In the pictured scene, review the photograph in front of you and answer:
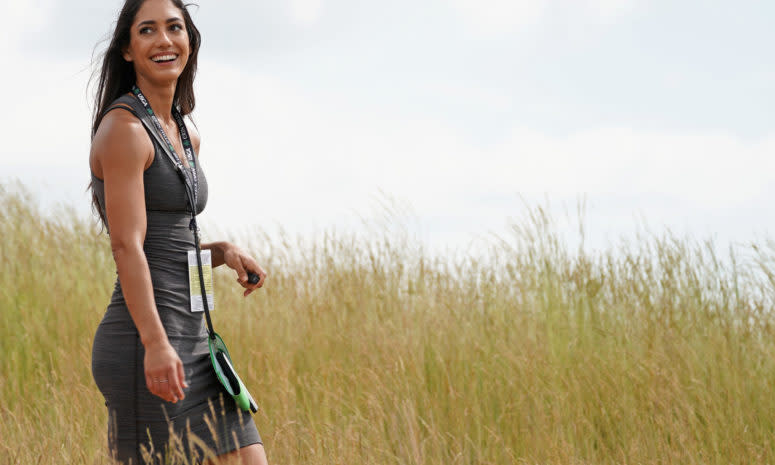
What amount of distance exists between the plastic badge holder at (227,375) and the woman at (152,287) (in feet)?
0.10

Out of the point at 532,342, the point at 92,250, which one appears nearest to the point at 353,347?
the point at 532,342

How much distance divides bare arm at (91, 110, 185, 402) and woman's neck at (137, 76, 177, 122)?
273mm

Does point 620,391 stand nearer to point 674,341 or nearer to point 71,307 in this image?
point 674,341

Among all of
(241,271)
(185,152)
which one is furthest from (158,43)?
(241,271)

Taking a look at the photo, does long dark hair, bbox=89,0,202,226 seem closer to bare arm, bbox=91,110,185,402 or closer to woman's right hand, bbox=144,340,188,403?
bare arm, bbox=91,110,185,402

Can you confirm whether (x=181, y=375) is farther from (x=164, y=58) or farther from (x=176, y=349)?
(x=164, y=58)

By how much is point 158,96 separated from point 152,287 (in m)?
0.62

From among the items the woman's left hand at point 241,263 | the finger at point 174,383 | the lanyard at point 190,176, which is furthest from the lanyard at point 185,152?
the finger at point 174,383

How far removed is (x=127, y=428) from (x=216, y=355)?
31 cm

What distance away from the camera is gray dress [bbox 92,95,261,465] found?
2143mm

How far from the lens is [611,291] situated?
210 inches

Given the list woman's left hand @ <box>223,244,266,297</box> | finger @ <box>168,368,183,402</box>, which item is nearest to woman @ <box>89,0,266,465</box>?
finger @ <box>168,368,183,402</box>

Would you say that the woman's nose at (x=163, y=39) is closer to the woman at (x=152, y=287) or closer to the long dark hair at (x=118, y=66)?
the woman at (x=152, y=287)

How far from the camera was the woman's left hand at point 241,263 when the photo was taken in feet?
8.50
